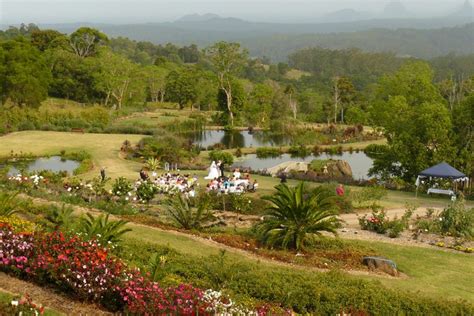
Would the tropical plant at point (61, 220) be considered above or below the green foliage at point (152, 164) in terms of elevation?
above

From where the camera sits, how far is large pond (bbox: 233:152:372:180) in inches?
1324

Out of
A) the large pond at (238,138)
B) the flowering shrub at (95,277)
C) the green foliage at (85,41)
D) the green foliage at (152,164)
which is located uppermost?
the green foliage at (85,41)

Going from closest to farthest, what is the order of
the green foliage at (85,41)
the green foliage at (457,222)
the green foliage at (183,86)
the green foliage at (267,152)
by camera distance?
the green foliage at (457,222) < the green foliage at (267,152) < the green foliage at (183,86) < the green foliage at (85,41)

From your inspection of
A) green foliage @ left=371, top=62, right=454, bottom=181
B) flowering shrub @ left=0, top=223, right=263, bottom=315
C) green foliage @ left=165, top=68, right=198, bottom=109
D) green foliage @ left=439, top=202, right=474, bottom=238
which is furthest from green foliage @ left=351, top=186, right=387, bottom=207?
green foliage @ left=165, top=68, right=198, bottom=109

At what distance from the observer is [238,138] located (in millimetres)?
47125

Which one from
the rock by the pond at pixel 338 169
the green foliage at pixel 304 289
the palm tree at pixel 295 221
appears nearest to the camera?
the green foliage at pixel 304 289

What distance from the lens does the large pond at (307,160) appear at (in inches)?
1324

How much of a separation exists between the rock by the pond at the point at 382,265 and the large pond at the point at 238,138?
29574mm

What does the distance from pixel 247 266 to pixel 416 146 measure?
1775cm

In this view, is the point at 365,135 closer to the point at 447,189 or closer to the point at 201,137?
the point at 201,137

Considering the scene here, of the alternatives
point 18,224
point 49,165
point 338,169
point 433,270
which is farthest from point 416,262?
point 49,165

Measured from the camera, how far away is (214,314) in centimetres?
743

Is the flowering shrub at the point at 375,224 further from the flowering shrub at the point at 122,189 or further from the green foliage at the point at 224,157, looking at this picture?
the green foliage at the point at 224,157

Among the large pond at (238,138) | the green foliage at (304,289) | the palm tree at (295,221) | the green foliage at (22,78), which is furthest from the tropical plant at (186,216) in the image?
the green foliage at (22,78)
